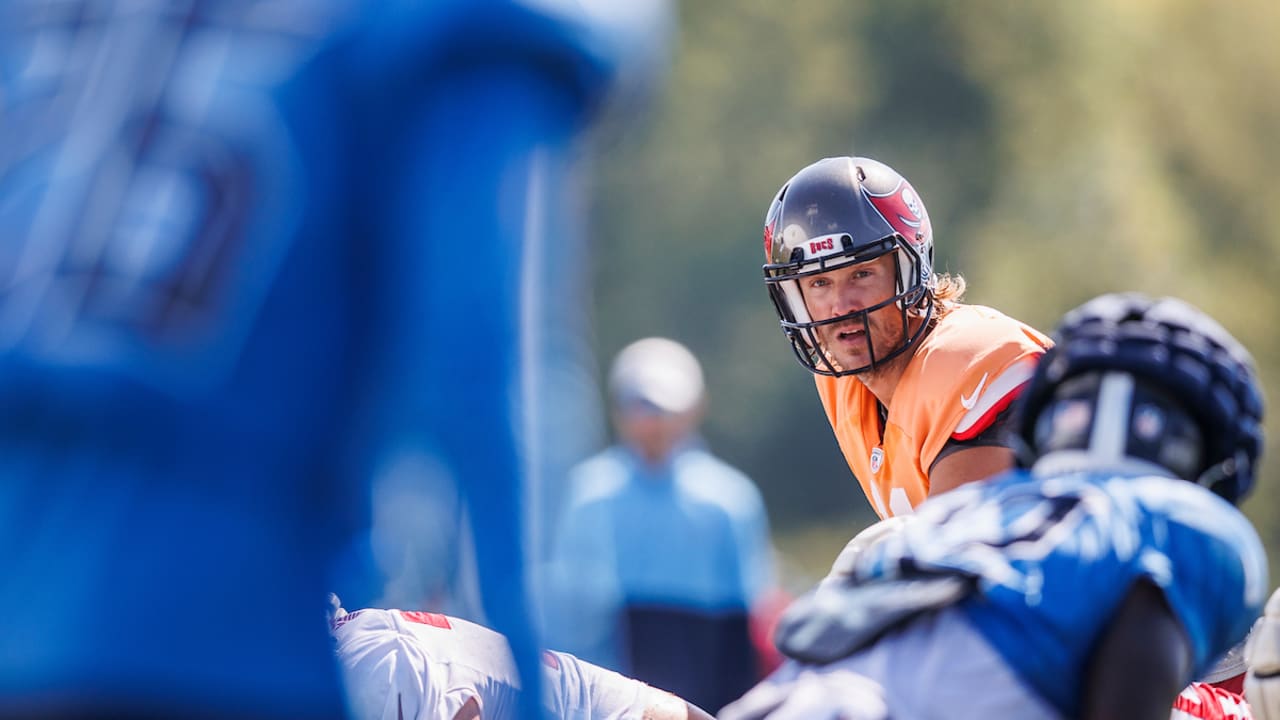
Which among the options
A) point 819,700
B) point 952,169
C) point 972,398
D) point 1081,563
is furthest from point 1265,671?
point 952,169

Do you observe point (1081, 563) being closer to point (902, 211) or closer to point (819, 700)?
point (819, 700)

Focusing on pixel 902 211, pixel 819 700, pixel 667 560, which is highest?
pixel 902 211

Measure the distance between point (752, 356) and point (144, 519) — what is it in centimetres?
1936

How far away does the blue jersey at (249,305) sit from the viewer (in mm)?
2053

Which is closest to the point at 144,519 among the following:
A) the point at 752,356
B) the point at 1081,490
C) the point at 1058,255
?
the point at 1081,490

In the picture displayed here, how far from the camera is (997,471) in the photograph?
3.99m

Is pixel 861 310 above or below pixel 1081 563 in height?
above

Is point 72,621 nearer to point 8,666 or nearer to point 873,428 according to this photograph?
point 8,666

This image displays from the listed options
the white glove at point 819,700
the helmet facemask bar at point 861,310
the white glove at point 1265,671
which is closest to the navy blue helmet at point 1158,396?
the white glove at point 819,700

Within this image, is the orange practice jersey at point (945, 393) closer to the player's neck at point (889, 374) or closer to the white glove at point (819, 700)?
the player's neck at point (889, 374)

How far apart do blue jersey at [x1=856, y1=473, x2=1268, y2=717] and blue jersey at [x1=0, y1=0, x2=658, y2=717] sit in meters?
0.84

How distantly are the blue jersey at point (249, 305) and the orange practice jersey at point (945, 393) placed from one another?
204cm

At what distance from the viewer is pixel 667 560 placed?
8.45m

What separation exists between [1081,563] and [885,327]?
71.4 inches
